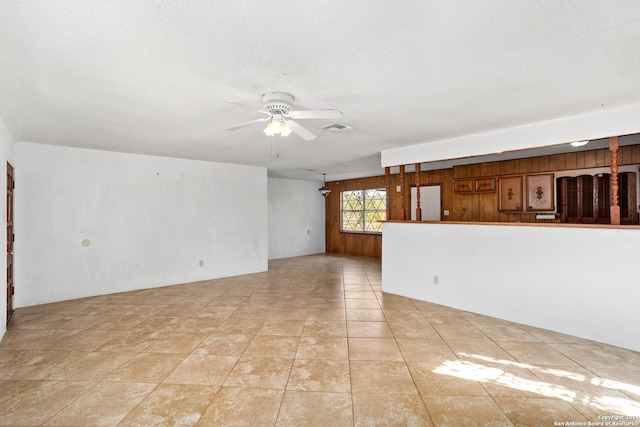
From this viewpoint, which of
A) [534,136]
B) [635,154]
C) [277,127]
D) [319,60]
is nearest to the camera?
[319,60]

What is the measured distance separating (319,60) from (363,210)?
7.68 metres

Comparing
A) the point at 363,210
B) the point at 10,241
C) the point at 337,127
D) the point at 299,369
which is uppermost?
the point at 337,127

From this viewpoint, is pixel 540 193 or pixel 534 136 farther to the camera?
pixel 540 193

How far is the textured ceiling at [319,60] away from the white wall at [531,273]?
144cm

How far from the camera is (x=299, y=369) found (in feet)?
9.06

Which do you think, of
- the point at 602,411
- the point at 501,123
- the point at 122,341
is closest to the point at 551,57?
the point at 501,123

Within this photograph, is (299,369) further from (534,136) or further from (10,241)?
(10,241)

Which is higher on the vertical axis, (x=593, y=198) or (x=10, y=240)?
(x=593, y=198)

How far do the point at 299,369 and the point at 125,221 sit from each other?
14.6 feet

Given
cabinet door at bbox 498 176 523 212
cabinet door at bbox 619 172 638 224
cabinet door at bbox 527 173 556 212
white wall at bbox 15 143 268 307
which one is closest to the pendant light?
white wall at bbox 15 143 268 307

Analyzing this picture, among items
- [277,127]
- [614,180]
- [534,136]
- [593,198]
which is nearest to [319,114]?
[277,127]

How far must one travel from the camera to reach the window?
9289mm

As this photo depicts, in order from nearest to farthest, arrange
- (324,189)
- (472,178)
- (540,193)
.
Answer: (540,193) < (472,178) < (324,189)

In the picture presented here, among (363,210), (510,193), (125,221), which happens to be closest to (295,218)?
(363,210)
